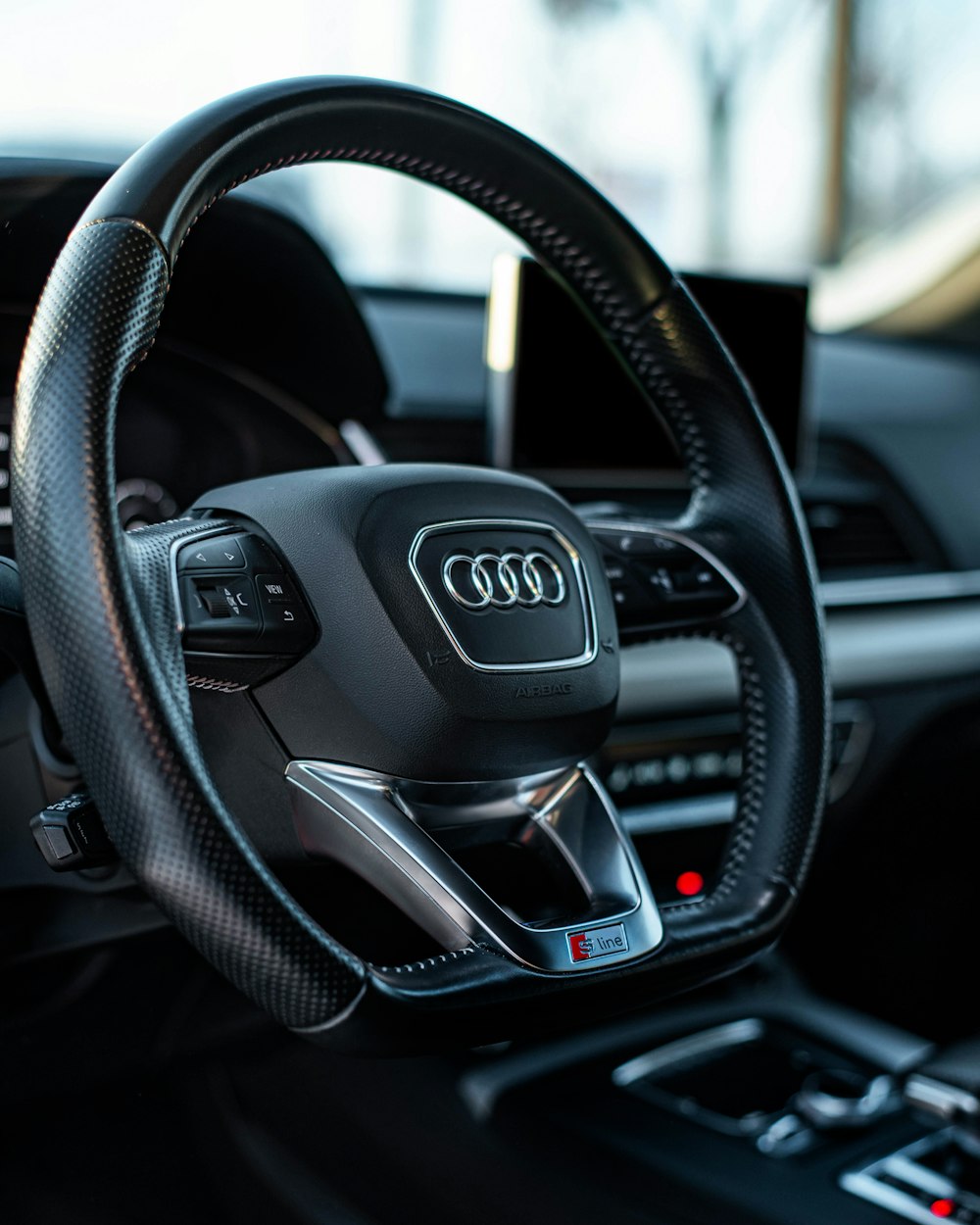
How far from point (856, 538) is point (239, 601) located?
4.21 ft

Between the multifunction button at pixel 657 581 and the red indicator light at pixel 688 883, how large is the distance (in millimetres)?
703

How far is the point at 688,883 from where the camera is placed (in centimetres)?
157

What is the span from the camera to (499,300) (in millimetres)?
1433

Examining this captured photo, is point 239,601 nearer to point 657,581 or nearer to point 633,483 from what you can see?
point 657,581

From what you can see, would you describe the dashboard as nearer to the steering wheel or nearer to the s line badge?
the steering wheel

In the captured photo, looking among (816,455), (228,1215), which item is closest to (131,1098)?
(228,1215)

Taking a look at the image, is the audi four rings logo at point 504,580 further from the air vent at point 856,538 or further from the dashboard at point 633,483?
the air vent at point 856,538

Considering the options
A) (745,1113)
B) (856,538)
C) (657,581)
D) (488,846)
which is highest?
→ (657,581)

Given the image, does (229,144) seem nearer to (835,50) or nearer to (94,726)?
(94,726)

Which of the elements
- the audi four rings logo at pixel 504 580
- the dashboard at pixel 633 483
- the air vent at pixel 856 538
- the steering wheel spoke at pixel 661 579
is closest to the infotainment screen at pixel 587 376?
the dashboard at pixel 633 483

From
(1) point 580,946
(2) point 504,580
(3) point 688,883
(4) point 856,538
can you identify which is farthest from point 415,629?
(4) point 856,538

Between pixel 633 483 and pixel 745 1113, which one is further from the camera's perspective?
pixel 633 483

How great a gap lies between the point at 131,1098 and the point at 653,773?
2.04 feet

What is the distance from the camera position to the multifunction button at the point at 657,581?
2.96 ft
